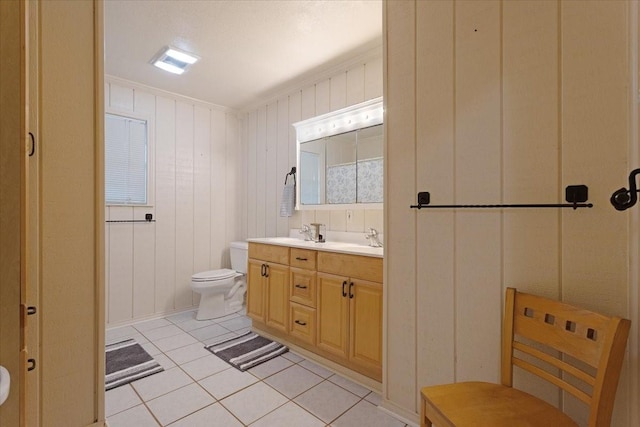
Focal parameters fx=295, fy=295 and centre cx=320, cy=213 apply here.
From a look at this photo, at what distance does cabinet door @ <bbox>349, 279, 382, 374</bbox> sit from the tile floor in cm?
22

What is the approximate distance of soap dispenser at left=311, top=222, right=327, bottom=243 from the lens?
110 inches

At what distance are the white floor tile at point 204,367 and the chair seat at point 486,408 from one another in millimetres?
1624

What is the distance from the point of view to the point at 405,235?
1.65 metres

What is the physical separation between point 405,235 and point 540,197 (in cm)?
64

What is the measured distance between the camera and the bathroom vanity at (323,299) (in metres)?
1.95

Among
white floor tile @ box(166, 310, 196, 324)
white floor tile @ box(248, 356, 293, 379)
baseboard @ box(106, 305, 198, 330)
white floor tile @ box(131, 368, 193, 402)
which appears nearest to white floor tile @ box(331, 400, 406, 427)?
white floor tile @ box(248, 356, 293, 379)

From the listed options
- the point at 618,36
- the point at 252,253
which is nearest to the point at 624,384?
the point at 618,36

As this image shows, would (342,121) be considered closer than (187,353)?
No

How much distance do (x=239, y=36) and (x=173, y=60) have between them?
0.78 meters

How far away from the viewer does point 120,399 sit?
1842 mm

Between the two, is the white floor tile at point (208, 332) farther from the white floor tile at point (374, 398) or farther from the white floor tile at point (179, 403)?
the white floor tile at point (374, 398)

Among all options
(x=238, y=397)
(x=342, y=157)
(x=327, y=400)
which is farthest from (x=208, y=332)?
(x=342, y=157)

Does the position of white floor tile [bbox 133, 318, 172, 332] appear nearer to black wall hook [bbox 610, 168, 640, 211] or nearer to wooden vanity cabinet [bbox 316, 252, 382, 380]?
wooden vanity cabinet [bbox 316, 252, 382, 380]

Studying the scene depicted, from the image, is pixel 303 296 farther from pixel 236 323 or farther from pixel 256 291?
pixel 236 323
